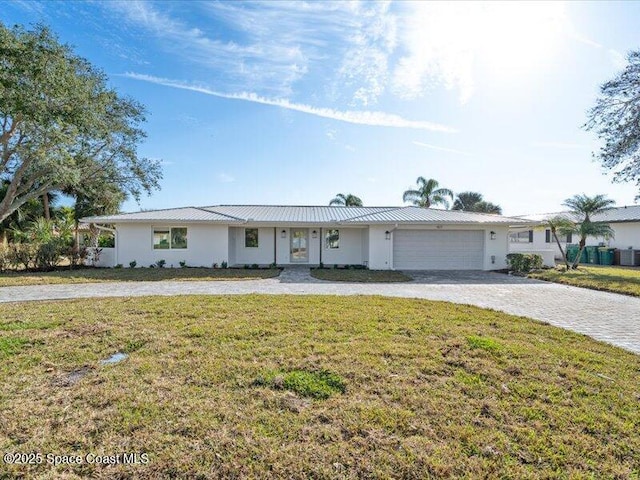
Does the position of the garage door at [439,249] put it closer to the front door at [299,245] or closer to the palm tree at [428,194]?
the front door at [299,245]

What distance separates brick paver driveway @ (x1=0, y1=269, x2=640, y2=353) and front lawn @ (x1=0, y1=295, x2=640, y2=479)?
5.67 ft

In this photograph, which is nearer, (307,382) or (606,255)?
(307,382)

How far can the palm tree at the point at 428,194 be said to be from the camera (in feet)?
107

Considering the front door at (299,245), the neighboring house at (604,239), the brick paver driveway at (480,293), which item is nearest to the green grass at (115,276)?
the brick paver driveway at (480,293)

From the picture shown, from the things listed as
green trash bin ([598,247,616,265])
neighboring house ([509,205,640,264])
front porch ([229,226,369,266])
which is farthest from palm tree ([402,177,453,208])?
front porch ([229,226,369,266])

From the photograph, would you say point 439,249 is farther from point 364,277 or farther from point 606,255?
point 606,255

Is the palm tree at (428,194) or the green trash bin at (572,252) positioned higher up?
the palm tree at (428,194)

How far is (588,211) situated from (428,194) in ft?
49.4

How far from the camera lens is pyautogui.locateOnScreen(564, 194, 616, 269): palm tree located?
674 inches

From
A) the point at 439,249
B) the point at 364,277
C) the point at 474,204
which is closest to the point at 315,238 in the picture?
the point at 364,277

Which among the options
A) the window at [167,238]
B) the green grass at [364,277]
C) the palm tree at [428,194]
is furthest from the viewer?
the palm tree at [428,194]

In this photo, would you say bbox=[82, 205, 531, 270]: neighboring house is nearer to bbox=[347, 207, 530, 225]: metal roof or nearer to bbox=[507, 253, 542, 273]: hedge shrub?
bbox=[347, 207, 530, 225]: metal roof

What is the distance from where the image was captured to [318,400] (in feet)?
11.6

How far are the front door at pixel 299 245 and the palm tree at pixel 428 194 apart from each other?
16756 mm
